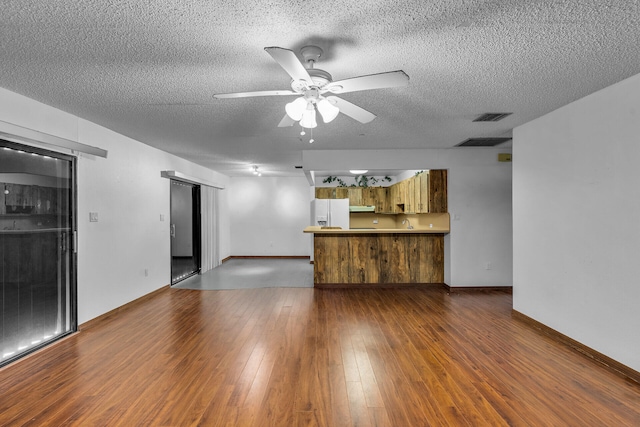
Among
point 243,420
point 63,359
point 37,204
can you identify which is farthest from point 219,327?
point 37,204

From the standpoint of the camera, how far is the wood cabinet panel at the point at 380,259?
19.6 ft

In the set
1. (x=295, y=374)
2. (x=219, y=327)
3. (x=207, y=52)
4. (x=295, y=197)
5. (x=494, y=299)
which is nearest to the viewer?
(x=207, y=52)

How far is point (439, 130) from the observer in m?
4.57

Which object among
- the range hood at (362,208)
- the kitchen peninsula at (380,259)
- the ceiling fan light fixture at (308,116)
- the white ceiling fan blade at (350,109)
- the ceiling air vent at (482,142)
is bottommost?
the kitchen peninsula at (380,259)

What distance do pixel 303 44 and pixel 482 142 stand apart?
4.08 metres

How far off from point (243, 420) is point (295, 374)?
0.66m

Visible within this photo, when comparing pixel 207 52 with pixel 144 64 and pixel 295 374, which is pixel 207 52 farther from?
pixel 295 374

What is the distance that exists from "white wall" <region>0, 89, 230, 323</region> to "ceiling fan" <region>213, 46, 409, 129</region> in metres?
2.47

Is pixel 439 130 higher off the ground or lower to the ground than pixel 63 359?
higher

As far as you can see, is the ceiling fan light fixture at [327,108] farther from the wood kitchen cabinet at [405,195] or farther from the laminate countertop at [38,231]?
the wood kitchen cabinet at [405,195]

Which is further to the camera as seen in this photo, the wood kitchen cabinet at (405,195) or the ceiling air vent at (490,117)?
the wood kitchen cabinet at (405,195)

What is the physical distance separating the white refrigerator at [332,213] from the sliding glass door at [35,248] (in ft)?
17.0

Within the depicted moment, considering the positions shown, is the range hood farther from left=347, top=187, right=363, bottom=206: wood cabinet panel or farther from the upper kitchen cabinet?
the upper kitchen cabinet

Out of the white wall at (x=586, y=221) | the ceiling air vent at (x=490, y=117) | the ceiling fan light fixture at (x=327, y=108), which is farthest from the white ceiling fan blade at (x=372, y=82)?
the ceiling air vent at (x=490, y=117)
